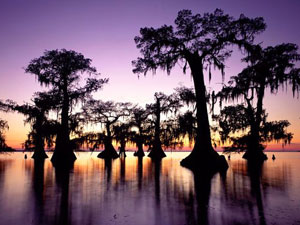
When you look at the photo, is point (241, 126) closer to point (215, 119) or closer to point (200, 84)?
point (215, 119)

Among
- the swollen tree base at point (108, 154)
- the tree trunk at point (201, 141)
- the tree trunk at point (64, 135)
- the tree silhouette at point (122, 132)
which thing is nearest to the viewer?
the tree trunk at point (201, 141)

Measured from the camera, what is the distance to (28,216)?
14.5 ft

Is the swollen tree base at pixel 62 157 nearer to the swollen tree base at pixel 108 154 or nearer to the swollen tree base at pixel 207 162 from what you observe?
the swollen tree base at pixel 108 154

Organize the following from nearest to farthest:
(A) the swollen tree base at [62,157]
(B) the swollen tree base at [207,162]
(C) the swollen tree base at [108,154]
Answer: (B) the swollen tree base at [207,162] < (A) the swollen tree base at [62,157] < (C) the swollen tree base at [108,154]

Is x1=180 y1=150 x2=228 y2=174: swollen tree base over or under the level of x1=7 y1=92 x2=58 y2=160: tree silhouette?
under

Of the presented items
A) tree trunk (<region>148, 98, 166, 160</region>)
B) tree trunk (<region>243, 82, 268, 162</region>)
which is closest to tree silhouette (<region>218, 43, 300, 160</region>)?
tree trunk (<region>243, 82, 268, 162</region>)

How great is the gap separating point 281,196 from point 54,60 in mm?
23601

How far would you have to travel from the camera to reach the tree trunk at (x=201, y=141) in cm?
1625

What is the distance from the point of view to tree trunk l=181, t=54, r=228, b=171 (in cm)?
1625

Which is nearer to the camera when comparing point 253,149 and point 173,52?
point 173,52

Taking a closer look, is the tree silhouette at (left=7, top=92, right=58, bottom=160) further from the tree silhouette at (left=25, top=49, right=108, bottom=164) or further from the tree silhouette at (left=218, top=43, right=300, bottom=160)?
the tree silhouette at (left=218, top=43, right=300, bottom=160)

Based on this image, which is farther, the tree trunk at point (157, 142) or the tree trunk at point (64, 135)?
the tree trunk at point (157, 142)

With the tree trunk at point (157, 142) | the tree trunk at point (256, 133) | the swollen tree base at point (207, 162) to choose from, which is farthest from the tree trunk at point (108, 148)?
the swollen tree base at point (207, 162)

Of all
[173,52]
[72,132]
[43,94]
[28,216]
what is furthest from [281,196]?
[43,94]
